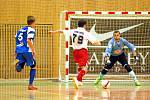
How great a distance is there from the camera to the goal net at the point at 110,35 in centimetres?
1997

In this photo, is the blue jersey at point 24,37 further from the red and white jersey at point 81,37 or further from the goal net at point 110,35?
the goal net at point 110,35

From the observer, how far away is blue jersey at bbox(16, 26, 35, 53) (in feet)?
43.7

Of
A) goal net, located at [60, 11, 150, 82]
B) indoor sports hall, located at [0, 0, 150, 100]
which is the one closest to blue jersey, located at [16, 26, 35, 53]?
goal net, located at [60, 11, 150, 82]

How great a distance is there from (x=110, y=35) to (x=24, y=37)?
834 cm

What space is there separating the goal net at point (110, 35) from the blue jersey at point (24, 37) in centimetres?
601

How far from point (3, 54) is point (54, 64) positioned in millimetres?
2312

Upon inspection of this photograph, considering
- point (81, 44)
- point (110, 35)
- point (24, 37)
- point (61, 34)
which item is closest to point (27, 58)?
point (24, 37)

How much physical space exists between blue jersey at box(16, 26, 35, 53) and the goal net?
601cm

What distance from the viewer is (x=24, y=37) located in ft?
44.2

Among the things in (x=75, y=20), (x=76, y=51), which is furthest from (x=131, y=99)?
(x=75, y=20)

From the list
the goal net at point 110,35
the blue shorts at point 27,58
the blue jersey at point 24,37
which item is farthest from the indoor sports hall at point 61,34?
the blue jersey at point 24,37

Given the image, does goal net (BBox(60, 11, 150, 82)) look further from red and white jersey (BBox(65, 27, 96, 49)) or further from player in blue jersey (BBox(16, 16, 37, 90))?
player in blue jersey (BBox(16, 16, 37, 90))

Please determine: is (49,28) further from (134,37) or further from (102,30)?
(134,37)

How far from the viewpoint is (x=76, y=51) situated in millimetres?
14539
